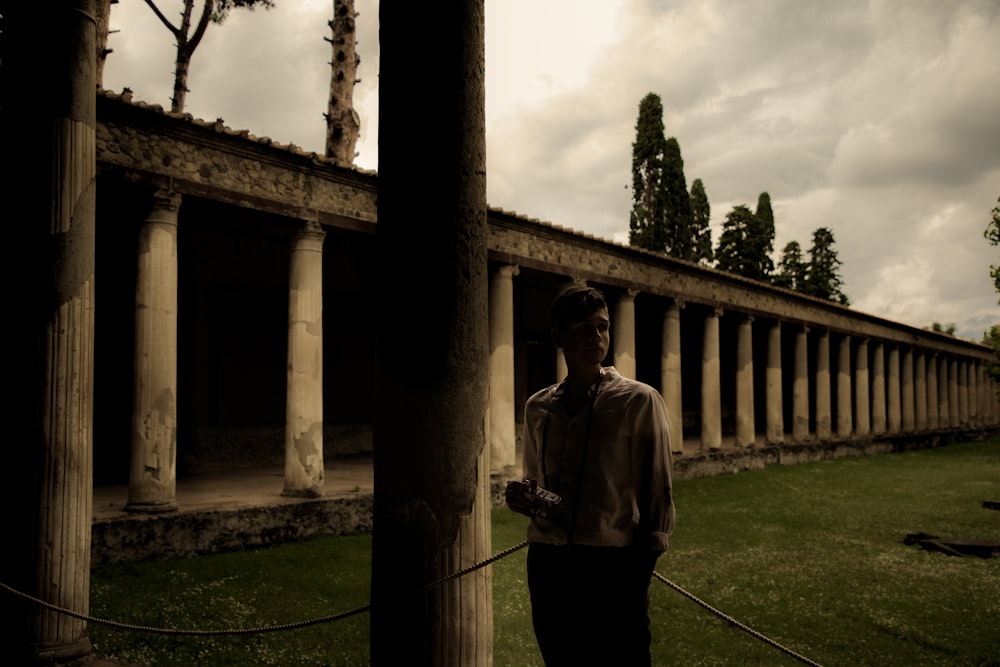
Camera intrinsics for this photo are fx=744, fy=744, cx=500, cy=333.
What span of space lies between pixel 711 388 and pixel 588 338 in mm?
17527

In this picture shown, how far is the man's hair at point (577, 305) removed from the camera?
2.74m

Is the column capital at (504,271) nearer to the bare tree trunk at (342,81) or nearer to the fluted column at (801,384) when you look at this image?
the bare tree trunk at (342,81)

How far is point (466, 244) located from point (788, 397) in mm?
31185

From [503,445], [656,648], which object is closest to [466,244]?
[656,648]

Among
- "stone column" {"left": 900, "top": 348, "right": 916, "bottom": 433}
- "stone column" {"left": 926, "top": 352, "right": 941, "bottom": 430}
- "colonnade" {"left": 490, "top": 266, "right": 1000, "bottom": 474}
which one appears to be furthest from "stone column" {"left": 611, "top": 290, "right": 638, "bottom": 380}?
"stone column" {"left": 926, "top": 352, "right": 941, "bottom": 430}

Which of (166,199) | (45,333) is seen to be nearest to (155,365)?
(166,199)

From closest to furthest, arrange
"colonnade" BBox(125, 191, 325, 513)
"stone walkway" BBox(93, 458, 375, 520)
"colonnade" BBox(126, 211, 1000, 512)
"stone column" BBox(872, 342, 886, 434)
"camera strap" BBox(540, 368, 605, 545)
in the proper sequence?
"camera strap" BBox(540, 368, 605, 545) → "colonnade" BBox(125, 191, 325, 513) → "colonnade" BBox(126, 211, 1000, 512) → "stone walkway" BBox(93, 458, 375, 520) → "stone column" BBox(872, 342, 886, 434)

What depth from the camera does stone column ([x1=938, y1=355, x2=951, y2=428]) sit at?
34000 millimetres

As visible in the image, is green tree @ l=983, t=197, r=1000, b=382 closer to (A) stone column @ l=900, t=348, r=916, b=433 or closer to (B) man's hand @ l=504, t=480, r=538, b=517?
(A) stone column @ l=900, t=348, r=916, b=433

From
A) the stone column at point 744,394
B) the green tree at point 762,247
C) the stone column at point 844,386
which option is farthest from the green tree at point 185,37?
the green tree at point 762,247

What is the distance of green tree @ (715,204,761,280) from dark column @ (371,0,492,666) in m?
37.5

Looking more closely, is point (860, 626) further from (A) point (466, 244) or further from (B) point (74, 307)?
(B) point (74, 307)

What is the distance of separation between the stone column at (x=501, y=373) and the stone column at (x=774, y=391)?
443 inches

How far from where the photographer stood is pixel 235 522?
29.9 ft
